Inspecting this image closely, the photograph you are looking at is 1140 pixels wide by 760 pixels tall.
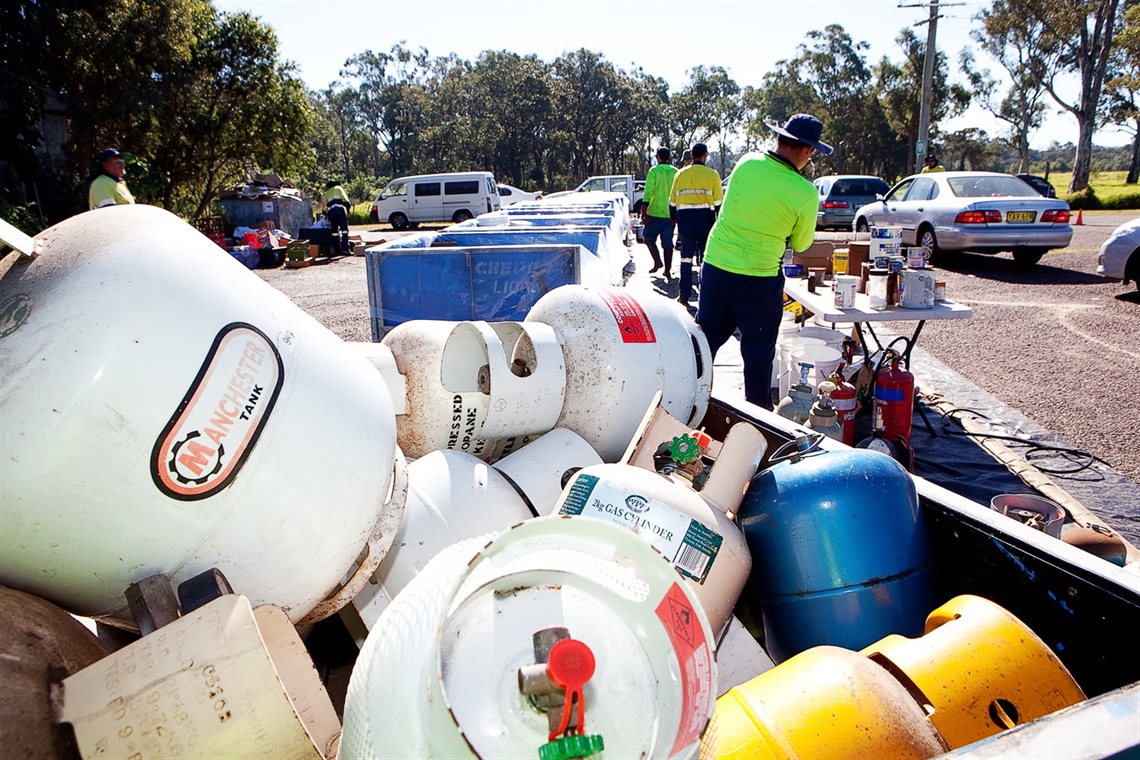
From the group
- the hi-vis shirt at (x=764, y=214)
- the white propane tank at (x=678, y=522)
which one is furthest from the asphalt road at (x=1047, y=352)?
the white propane tank at (x=678, y=522)

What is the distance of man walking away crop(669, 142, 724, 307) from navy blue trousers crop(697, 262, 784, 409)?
460 centimetres

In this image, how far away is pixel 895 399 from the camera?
174 inches

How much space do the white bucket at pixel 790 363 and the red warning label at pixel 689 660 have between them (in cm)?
408

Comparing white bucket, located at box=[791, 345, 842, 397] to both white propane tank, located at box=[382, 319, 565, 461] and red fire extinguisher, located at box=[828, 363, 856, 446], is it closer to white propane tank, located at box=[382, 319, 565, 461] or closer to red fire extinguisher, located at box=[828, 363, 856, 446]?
red fire extinguisher, located at box=[828, 363, 856, 446]

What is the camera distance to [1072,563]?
1.83 m

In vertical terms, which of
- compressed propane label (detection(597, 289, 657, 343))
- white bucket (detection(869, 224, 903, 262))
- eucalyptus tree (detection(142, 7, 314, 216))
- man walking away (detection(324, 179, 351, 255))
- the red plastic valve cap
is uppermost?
eucalyptus tree (detection(142, 7, 314, 216))

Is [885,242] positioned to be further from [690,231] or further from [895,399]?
[690,231]

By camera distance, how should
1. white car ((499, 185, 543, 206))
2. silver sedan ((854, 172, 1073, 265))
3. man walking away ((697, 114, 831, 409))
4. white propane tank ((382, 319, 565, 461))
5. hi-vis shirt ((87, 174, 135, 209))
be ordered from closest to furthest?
white propane tank ((382, 319, 565, 461))
man walking away ((697, 114, 831, 409))
hi-vis shirt ((87, 174, 135, 209))
silver sedan ((854, 172, 1073, 265))
white car ((499, 185, 543, 206))

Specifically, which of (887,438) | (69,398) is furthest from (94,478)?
(887,438)

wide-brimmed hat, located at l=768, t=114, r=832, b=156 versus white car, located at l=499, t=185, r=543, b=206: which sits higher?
white car, located at l=499, t=185, r=543, b=206

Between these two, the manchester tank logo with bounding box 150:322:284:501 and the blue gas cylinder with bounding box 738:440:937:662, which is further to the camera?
the blue gas cylinder with bounding box 738:440:937:662

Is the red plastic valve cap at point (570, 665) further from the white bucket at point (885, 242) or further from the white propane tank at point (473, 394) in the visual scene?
the white bucket at point (885, 242)

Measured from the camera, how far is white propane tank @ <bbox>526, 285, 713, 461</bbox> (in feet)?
9.01

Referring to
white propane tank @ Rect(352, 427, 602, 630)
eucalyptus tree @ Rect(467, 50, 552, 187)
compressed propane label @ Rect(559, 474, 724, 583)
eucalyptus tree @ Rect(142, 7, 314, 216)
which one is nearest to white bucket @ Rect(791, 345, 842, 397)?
white propane tank @ Rect(352, 427, 602, 630)
